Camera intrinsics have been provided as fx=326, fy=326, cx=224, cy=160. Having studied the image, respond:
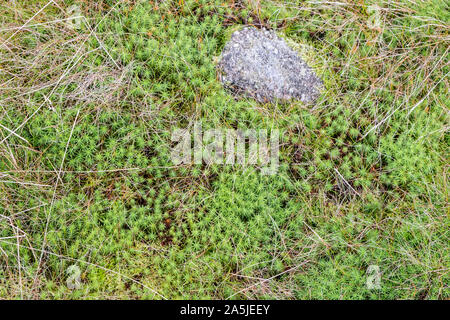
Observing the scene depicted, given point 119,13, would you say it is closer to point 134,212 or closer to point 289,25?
point 289,25

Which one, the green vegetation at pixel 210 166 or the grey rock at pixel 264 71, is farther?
the grey rock at pixel 264 71

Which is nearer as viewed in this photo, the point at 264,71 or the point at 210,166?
the point at 210,166

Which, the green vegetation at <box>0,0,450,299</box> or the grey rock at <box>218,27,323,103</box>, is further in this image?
the grey rock at <box>218,27,323,103</box>
